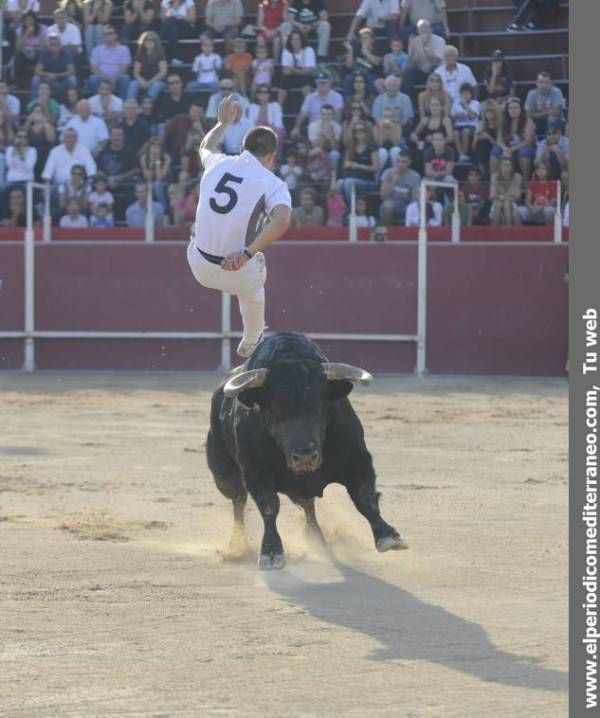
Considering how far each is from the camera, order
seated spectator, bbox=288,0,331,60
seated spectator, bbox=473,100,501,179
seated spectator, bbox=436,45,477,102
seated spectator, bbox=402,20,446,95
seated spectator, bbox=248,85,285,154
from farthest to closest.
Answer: seated spectator, bbox=288,0,331,60 < seated spectator, bbox=402,20,446,95 < seated spectator, bbox=248,85,285,154 < seated spectator, bbox=436,45,477,102 < seated spectator, bbox=473,100,501,179

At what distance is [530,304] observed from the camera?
54.4 feet

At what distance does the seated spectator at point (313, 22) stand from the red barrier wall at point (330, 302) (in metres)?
3.34

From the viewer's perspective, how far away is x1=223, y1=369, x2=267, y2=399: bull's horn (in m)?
6.67

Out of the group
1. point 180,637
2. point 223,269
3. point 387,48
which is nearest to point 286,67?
point 387,48

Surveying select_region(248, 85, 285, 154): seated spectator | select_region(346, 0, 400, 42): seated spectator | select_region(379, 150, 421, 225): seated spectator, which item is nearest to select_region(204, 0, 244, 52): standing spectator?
select_region(346, 0, 400, 42): seated spectator

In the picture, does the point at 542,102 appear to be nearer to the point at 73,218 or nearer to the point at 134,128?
the point at 134,128

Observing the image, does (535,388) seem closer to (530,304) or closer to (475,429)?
(530,304)

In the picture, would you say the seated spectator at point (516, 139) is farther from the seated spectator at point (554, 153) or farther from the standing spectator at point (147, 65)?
the standing spectator at point (147, 65)

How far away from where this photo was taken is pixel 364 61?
1831 centimetres

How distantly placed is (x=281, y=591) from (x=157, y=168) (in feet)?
37.2

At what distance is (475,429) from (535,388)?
9.87 feet

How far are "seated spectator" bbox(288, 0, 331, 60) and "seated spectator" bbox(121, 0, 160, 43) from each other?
168 cm

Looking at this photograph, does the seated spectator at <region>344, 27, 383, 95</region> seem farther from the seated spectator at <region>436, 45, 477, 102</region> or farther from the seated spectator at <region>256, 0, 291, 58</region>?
the seated spectator at <region>256, 0, 291, 58</region>

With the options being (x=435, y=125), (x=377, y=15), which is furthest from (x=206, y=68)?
(x=435, y=125)
